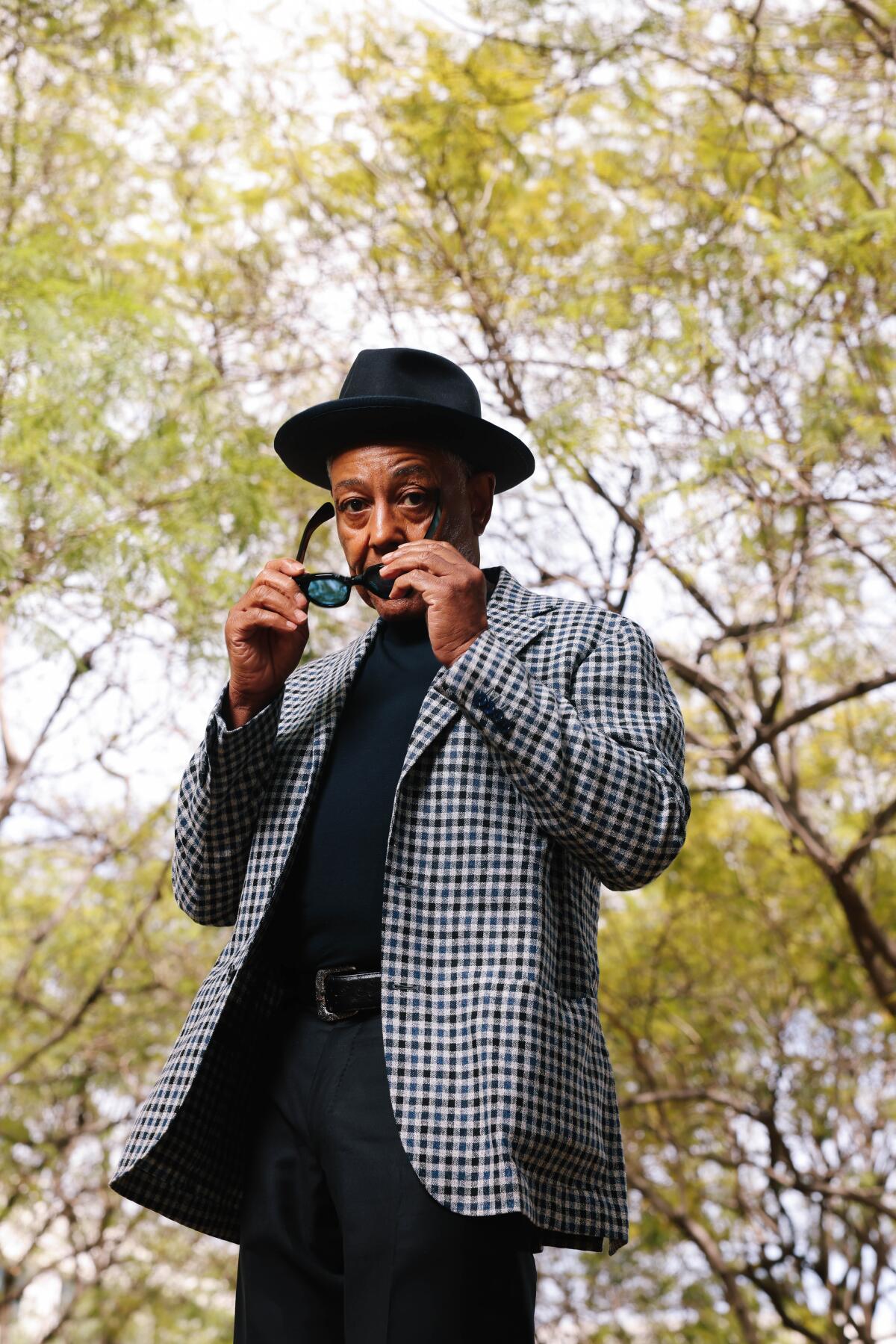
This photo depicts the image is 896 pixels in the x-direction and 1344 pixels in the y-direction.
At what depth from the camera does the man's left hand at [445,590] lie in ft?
5.59

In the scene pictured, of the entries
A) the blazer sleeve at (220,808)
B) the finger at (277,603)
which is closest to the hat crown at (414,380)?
the finger at (277,603)

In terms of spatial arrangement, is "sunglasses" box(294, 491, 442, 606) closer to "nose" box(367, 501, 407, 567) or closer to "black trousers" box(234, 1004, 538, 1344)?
"nose" box(367, 501, 407, 567)

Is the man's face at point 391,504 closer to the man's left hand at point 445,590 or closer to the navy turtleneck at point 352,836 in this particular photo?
the navy turtleneck at point 352,836

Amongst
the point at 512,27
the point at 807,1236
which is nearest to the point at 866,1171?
the point at 807,1236

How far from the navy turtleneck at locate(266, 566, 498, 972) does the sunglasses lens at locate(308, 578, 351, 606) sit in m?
0.21

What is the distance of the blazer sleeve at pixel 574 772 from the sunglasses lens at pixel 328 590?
24 centimetres

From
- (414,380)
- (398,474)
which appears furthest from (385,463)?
(414,380)

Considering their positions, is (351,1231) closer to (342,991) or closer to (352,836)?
(342,991)

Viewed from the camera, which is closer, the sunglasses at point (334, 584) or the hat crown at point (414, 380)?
the sunglasses at point (334, 584)

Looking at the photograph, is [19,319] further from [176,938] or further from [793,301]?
[176,938]

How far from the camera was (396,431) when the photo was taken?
Answer: 2059 mm

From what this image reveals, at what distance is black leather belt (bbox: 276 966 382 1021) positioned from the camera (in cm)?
172

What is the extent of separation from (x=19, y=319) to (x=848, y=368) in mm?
3255

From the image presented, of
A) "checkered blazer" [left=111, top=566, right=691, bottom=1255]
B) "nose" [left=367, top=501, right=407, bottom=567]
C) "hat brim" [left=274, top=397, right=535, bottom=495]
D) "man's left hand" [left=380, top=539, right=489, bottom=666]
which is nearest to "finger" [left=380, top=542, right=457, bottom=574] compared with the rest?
"man's left hand" [left=380, top=539, right=489, bottom=666]
